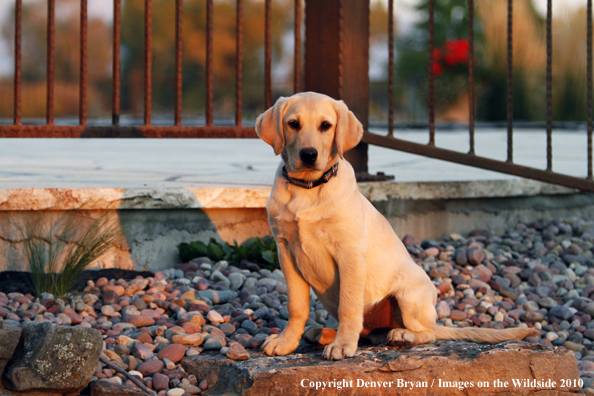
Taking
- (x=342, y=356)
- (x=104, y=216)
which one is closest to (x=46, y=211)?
(x=104, y=216)

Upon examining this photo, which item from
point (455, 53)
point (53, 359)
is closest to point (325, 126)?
point (53, 359)

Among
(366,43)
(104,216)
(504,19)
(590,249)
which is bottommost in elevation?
(590,249)

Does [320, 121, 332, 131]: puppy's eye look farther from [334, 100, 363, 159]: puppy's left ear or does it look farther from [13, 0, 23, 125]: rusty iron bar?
[13, 0, 23, 125]: rusty iron bar

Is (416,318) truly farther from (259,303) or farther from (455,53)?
(455,53)

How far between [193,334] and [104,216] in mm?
1094

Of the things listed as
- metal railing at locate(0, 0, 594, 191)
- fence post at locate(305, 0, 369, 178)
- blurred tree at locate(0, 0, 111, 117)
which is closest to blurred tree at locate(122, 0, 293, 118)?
blurred tree at locate(0, 0, 111, 117)

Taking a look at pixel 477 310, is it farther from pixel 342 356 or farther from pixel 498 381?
pixel 342 356

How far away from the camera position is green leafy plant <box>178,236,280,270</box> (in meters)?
3.51

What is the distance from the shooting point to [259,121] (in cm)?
237

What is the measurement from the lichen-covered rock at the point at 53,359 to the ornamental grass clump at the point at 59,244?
2.70 ft

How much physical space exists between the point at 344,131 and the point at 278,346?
818mm

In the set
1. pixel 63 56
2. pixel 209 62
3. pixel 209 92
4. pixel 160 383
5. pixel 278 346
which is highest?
pixel 63 56

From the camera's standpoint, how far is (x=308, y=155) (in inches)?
86.4

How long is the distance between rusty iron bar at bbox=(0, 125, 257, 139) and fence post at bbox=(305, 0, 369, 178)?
0.55 m
